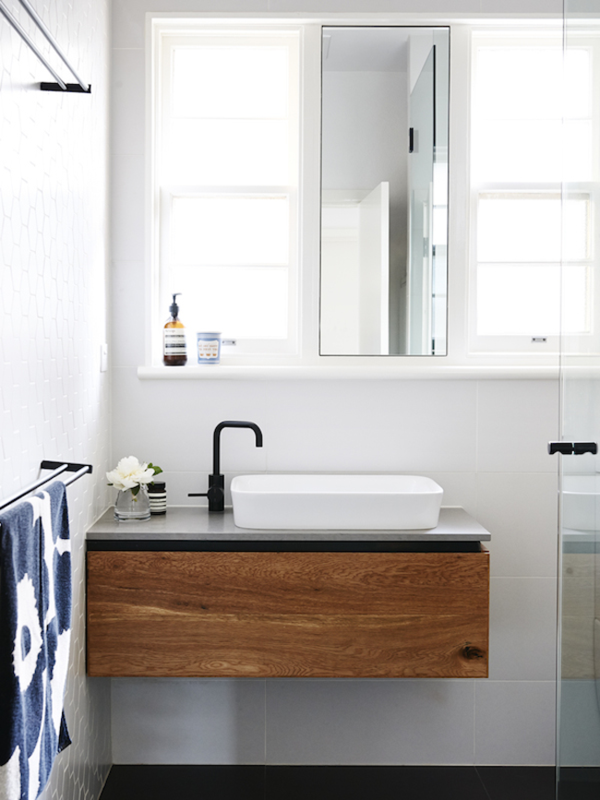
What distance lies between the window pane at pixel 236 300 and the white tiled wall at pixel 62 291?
0.31 meters

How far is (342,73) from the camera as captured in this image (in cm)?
220

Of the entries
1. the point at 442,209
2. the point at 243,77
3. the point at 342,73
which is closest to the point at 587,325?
the point at 442,209

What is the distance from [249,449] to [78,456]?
1.86 ft

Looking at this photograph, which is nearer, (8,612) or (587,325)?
(8,612)

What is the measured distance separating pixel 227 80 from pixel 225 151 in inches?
8.9

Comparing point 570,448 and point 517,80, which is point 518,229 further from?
point 570,448

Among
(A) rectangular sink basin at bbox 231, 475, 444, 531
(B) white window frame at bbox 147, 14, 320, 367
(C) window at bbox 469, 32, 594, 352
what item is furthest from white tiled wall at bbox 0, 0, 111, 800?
(C) window at bbox 469, 32, 594, 352

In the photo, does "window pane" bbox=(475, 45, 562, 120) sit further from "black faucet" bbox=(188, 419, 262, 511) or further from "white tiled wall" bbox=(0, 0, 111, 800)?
"black faucet" bbox=(188, 419, 262, 511)

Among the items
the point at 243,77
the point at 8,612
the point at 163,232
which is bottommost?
the point at 8,612

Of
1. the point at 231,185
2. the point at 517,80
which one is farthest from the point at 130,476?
the point at 517,80

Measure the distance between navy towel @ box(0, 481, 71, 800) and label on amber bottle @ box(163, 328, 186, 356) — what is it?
0.88 m

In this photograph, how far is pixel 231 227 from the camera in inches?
88.4

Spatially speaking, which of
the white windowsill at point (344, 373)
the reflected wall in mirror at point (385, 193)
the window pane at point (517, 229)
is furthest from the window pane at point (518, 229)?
the white windowsill at point (344, 373)

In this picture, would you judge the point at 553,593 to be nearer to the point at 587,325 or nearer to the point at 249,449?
the point at 249,449
